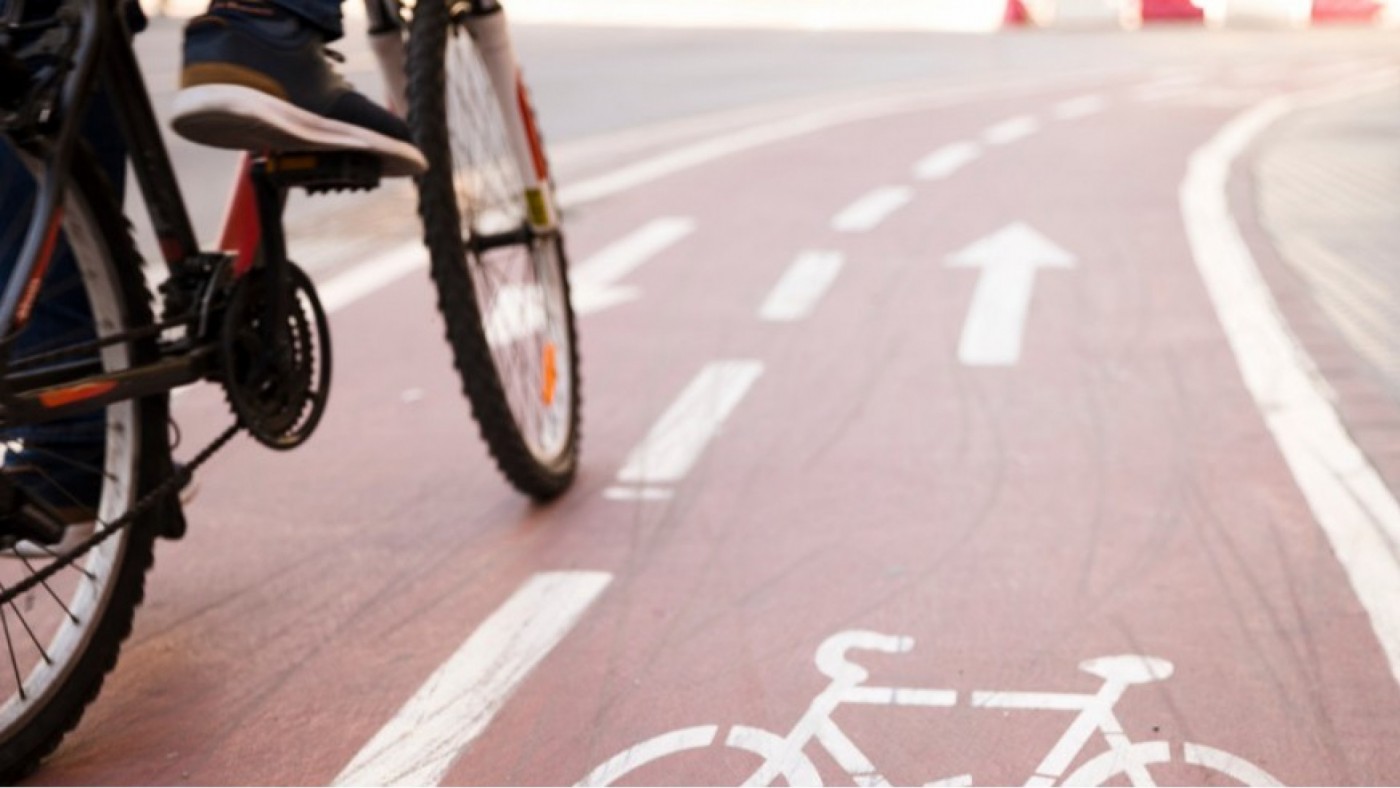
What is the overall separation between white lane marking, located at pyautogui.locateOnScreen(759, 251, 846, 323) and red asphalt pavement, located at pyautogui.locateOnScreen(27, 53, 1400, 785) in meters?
0.09

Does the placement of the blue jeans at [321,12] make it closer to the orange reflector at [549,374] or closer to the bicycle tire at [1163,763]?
the orange reflector at [549,374]

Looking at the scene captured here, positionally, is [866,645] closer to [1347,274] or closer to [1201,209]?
[1347,274]

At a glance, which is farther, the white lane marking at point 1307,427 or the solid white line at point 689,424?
the solid white line at point 689,424

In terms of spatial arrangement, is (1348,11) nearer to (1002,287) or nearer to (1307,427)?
(1002,287)

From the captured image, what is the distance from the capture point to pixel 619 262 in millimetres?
8773

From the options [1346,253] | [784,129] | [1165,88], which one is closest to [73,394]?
[1346,253]

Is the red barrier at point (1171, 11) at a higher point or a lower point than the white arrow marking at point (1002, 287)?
lower

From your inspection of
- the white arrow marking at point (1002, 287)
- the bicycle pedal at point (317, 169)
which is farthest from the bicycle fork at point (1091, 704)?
the white arrow marking at point (1002, 287)

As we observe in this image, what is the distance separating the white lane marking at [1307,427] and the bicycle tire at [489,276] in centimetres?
180

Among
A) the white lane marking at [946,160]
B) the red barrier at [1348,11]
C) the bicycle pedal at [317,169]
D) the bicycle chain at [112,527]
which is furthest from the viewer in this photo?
the red barrier at [1348,11]

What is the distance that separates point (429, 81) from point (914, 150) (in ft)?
31.2

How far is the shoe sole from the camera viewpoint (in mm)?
3434

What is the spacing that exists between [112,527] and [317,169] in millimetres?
793

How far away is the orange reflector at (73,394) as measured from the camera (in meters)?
3.19
